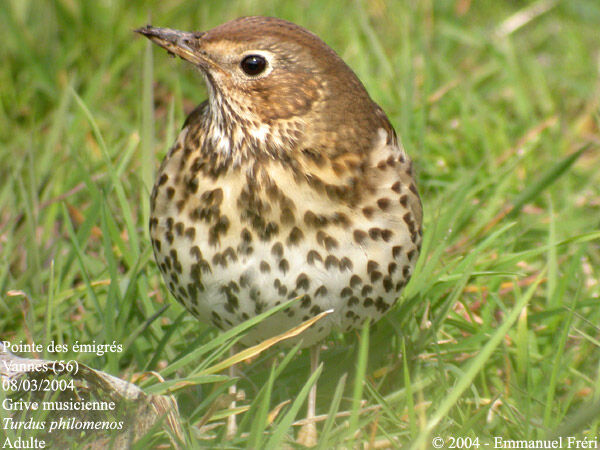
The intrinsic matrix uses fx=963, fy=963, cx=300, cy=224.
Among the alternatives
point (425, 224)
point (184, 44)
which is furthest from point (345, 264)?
point (425, 224)

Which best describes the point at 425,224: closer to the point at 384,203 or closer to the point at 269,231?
the point at 384,203

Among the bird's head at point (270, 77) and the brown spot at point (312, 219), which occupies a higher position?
the bird's head at point (270, 77)


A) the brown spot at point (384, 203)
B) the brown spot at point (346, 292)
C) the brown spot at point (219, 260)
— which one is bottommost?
the brown spot at point (346, 292)

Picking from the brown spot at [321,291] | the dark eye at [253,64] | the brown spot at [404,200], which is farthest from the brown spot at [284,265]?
the dark eye at [253,64]

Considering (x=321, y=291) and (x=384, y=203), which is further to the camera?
(x=384, y=203)

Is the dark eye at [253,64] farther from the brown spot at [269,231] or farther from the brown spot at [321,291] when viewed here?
the brown spot at [321,291]

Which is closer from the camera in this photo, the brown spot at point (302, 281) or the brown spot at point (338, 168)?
the brown spot at point (302, 281)

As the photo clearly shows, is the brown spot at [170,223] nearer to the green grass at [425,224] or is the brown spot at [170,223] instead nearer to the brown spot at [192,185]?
the brown spot at [192,185]

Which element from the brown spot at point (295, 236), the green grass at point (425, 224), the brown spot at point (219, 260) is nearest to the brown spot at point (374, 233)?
the brown spot at point (295, 236)
